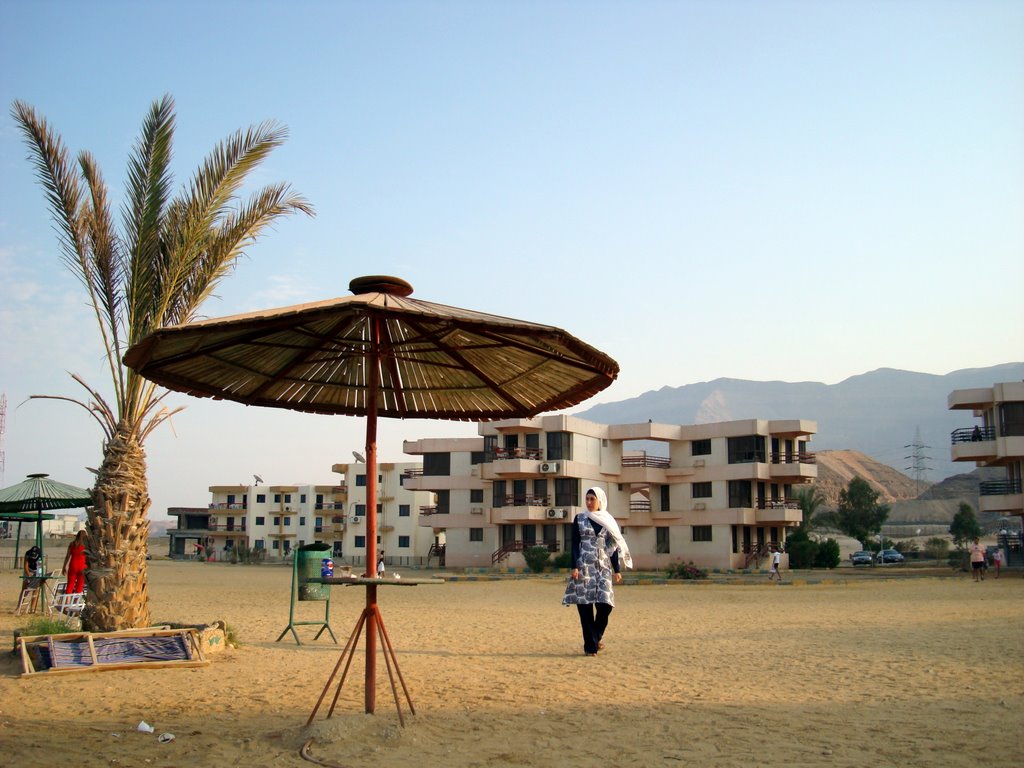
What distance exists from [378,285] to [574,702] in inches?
155


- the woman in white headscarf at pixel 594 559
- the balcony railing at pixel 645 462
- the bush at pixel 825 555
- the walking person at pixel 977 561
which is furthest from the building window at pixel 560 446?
the woman in white headscarf at pixel 594 559

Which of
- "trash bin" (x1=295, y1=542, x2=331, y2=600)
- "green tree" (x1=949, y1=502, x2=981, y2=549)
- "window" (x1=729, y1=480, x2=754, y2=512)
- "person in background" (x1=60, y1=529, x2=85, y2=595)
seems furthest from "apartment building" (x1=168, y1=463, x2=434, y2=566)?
"trash bin" (x1=295, y1=542, x2=331, y2=600)

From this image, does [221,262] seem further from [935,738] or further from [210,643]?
[935,738]

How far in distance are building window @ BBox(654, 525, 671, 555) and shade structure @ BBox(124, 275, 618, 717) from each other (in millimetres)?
42782

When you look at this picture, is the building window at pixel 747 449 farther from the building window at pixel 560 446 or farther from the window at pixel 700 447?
the building window at pixel 560 446

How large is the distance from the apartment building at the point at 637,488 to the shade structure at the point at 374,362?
124 feet

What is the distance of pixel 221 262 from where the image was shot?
481 inches

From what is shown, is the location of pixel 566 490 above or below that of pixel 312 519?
above

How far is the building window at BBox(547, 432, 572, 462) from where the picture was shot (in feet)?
155

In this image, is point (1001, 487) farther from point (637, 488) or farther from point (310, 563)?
point (310, 563)

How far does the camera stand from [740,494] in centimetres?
4791

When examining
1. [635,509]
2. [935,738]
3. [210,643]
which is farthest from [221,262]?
[635,509]

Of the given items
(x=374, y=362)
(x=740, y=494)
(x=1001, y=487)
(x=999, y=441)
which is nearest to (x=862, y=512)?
(x=740, y=494)

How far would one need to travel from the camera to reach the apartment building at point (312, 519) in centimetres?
6875
